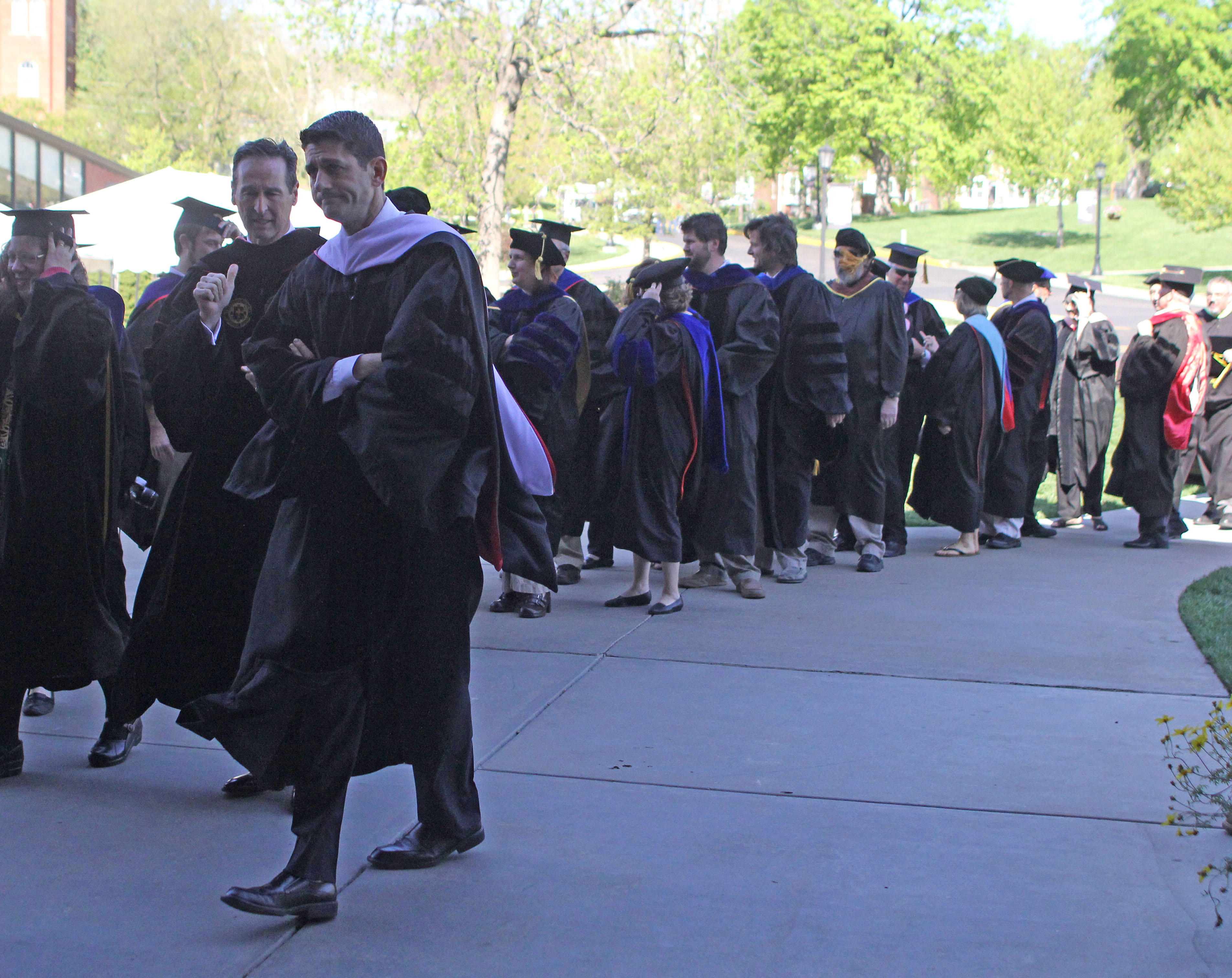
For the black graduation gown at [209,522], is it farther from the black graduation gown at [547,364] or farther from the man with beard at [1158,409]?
the man with beard at [1158,409]

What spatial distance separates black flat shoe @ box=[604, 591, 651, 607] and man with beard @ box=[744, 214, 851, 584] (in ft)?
3.59

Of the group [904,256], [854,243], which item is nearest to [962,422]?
[904,256]

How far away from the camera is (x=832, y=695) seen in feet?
18.2

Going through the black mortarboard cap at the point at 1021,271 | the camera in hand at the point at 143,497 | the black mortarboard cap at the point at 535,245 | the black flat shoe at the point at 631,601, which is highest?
the black mortarboard cap at the point at 1021,271

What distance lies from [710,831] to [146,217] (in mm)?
14804

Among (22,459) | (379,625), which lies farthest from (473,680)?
(379,625)

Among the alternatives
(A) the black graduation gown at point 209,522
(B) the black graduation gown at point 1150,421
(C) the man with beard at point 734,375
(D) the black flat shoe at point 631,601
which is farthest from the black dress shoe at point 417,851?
(B) the black graduation gown at point 1150,421

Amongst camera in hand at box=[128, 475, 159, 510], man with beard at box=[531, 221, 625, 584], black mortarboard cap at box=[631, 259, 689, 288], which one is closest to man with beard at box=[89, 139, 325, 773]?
camera in hand at box=[128, 475, 159, 510]

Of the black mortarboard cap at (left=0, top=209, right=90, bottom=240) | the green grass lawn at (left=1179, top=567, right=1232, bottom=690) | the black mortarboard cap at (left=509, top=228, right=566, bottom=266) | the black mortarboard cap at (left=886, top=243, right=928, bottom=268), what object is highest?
the black mortarboard cap at (left=886, top=243, right=928, bottom=268)

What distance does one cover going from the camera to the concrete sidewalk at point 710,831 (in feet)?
10.4

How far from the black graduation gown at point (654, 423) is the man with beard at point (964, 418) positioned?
2.65 metres

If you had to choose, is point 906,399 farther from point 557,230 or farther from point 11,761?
point 11,761

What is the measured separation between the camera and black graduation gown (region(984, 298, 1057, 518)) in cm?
964

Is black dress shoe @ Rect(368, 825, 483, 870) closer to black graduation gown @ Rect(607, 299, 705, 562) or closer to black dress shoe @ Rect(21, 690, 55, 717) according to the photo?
black dress shoe @ Rect(21, 690, 55, 717)
